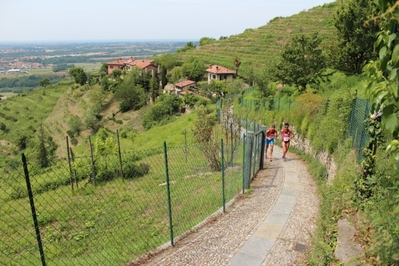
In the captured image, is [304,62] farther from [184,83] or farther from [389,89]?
[184,83]

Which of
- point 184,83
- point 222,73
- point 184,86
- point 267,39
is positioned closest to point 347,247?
point 222,73

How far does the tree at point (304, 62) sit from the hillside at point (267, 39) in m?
30.0

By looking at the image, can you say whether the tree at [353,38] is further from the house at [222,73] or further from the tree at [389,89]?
the house at [222,73]

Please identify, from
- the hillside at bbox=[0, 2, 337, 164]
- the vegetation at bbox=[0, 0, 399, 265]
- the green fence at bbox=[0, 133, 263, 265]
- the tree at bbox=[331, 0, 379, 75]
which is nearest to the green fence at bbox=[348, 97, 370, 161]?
the vegetation at bbox=[0, 0, 399, 265]

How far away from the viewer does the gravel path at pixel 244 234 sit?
226 inches

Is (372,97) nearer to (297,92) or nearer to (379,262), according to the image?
(379,262)

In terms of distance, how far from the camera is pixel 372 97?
6.97 ft

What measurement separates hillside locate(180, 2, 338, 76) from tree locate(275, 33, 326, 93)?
30014 millimetres

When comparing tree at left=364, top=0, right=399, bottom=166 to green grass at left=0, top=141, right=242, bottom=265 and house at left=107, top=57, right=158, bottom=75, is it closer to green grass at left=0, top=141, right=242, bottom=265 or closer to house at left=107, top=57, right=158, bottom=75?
green grass at left=0, top=141, right=242, bottom=265

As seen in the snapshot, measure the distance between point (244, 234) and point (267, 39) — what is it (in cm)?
6163

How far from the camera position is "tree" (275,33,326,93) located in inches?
851

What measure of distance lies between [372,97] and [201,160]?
45.7 feet

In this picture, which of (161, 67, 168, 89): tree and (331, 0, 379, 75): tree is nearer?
(331, 0, 379, 75): tree

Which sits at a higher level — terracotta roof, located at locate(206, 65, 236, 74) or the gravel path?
the gravel path
